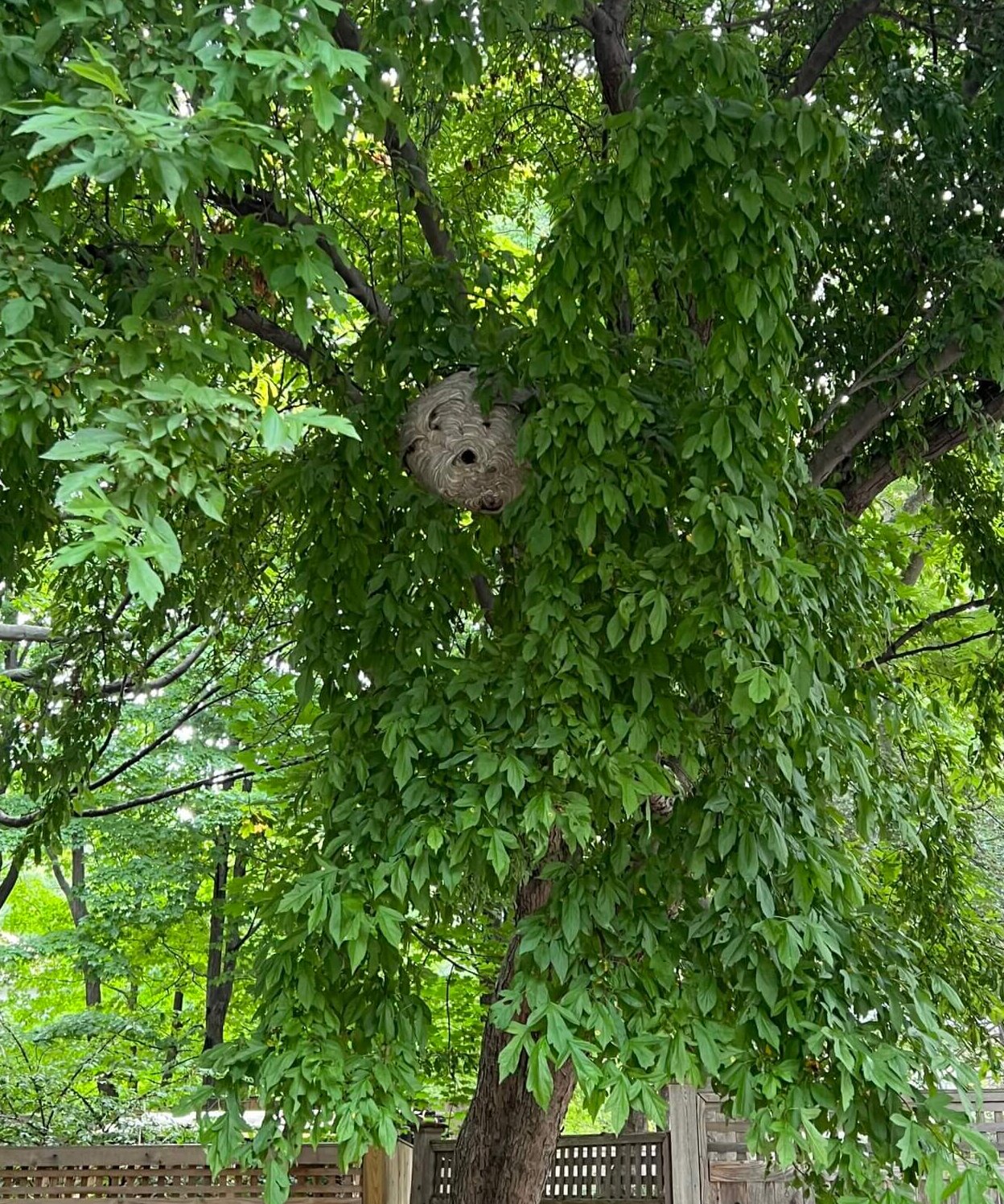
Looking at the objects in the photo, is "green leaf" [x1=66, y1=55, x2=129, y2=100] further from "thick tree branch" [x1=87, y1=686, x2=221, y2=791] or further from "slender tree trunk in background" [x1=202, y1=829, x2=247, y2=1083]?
"slender tree trunk in background" [x1=202, y1=829, x2=247, y2=1083]

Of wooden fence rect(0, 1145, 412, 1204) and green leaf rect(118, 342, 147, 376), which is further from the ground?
green leaf rect(118, 342, 147, 376)

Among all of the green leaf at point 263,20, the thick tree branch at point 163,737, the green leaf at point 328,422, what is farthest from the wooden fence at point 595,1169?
the green leaf at point 263,20

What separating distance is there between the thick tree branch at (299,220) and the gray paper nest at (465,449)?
14.7 inches

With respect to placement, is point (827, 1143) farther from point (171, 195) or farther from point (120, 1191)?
point (120, 1191)

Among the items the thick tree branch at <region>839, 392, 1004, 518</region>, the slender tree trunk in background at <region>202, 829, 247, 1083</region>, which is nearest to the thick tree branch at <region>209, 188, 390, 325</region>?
the thick tree branch at <region>839, 392, 1004, 518</region>

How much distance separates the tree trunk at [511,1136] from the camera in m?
3.54

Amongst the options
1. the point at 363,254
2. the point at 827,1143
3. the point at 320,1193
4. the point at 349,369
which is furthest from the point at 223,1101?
the point at 363,254

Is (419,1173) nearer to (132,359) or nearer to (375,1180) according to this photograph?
(375,1180)

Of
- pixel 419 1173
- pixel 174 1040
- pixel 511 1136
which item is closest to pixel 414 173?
pixel 511 1136

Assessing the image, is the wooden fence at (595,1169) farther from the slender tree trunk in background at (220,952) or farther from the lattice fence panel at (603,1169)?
the slender tree trunk in background at (220,952)

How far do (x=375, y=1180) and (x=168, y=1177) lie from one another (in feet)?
2.45

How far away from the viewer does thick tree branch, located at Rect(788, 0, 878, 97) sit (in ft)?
11.6

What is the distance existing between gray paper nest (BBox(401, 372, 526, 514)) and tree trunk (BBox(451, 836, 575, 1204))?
1212 millimetres

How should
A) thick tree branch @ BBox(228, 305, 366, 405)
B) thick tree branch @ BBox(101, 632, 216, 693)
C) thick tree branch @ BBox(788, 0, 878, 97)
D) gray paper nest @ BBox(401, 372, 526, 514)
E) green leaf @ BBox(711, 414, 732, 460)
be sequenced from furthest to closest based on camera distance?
thick tree branch @ BBox(101, 632, 216, 693) → thick tree branch @ BBox(788, 0, 878, 97) → thick tree branch @ BBox(228, 305, 366, 405) → gray paper nest @ BBox(401, 372, 526, 514) → green leaf @ BBox(711, 414, 732, 460)
